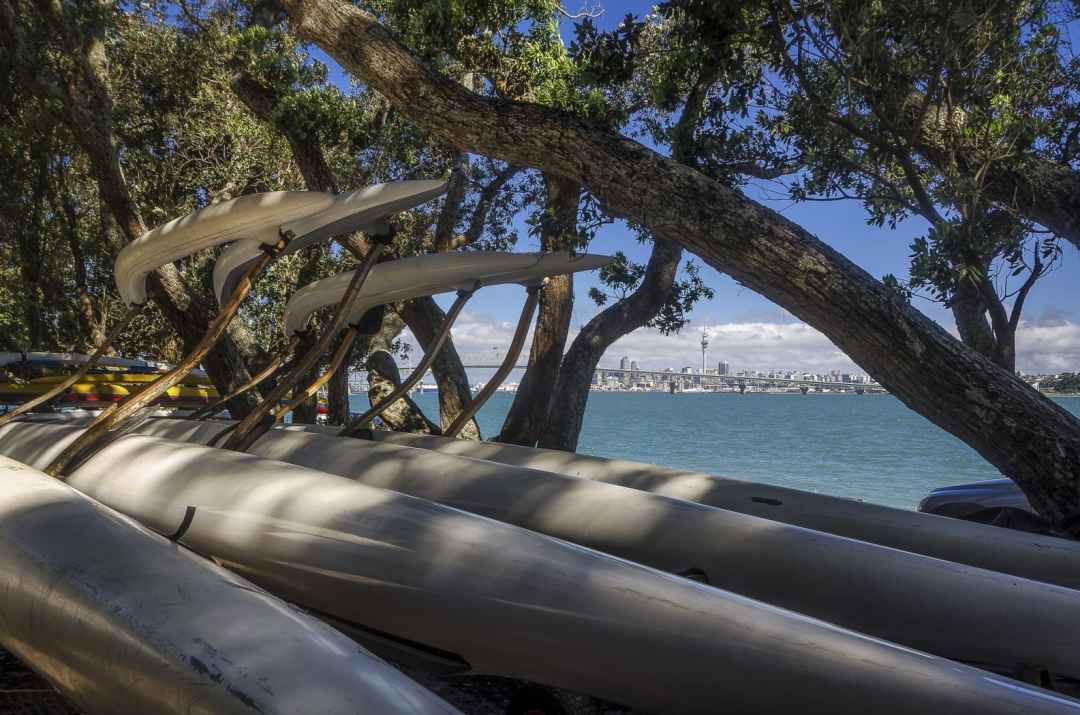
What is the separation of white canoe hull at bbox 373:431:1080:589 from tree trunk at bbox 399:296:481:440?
398 centimetres

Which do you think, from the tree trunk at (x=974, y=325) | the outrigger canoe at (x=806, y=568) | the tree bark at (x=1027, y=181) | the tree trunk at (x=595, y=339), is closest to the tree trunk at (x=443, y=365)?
the tree trunk at (x=595, y=339)

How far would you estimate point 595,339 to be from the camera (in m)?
8.45

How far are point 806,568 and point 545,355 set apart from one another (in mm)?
5707

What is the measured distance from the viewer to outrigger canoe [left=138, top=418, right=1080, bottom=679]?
234cm

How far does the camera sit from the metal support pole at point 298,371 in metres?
4.22

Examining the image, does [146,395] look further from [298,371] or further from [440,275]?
[440,275]

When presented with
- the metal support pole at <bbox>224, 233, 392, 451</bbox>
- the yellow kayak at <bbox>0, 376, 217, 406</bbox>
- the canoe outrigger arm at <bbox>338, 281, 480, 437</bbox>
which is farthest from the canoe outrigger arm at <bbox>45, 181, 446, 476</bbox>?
the yellow kayak at <bbox>0, 376, 217, 406</bbox>

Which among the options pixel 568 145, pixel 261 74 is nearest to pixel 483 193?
pixel 261 74

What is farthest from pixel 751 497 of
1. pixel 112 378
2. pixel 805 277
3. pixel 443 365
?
pixel 112 378

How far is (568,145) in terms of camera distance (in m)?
4.94

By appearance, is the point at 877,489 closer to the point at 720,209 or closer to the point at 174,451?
the point at 720,209

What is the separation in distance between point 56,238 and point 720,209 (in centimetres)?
1288

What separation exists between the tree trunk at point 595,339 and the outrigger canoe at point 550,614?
5152 millimetres

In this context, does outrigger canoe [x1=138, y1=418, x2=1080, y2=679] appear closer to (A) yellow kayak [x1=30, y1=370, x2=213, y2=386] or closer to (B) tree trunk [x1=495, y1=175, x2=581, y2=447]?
(B) tree trunk [x1=495, y1=175, x2=581, y2=447]
